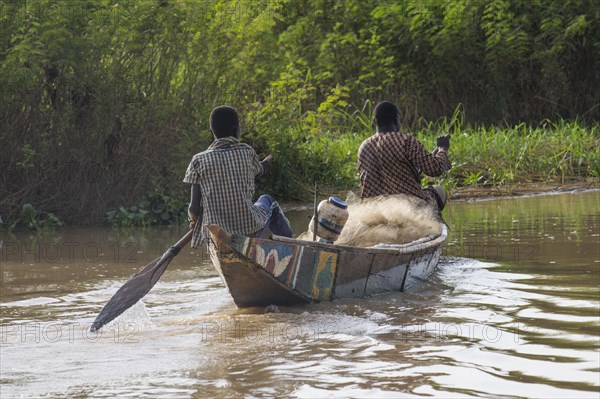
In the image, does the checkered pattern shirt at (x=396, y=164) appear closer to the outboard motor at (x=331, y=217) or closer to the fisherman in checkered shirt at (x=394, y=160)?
the fisherman in checkered shirt at (x=394, y=160)

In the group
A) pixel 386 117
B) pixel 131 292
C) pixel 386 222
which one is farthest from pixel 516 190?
pixel 131 292

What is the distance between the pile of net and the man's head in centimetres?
63

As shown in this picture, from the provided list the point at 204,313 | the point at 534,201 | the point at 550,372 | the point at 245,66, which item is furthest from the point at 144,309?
the point at 534,201

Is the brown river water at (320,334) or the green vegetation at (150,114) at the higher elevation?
the green vegetation at (150,114)

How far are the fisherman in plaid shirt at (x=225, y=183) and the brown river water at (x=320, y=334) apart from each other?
623mm

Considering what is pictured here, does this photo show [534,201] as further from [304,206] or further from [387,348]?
[387,348]

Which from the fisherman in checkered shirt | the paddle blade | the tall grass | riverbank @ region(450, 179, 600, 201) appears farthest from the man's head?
riverbank @ region(450, 179, 600, 201)

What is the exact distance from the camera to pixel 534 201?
14.1m

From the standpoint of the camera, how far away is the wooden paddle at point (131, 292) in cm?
709

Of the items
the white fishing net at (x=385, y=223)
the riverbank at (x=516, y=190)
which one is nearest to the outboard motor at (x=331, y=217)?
the white fishing net at (x=385, y=223)

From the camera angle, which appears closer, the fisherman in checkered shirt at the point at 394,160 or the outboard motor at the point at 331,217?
the outboard motor at the point at 331,217

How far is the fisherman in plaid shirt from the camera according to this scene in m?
7.43

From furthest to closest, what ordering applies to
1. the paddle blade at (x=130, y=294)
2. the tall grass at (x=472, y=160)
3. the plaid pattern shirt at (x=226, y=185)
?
the tall grass at (x=472, y=160), the plaid pattern shirt at (x=226, y=185), the paddle blade at (x=130, y=294)

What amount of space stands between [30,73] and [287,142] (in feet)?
13.1
